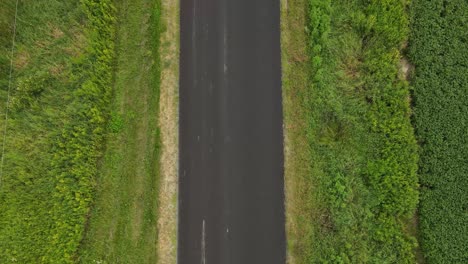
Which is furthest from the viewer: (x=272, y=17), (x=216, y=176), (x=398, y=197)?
(x=272, y=17)

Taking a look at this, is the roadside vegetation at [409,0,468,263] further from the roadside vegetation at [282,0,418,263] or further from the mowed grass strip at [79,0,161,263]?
the mowed grass strip at [79,0,161,263]

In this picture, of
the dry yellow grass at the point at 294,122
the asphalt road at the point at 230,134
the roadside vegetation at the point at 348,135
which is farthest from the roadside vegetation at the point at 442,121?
the asphalt road at the point at 230,134

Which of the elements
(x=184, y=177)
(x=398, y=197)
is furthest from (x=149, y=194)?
(x=398, y=197)

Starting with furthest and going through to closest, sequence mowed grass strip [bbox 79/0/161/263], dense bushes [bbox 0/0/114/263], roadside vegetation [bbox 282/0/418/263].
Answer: mowed grass strip [bbox 79/0/161/263] → dense bushes [bbox 0/0/114/263] → roadside vegetation [bbox 282/0/418/263]

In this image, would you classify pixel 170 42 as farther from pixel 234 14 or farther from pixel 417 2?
pixel 417 2

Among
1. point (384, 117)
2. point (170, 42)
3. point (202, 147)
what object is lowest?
point (202, 147)

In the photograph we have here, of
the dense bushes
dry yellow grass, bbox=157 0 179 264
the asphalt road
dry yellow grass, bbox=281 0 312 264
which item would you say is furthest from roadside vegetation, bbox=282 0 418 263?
the dense bushes
